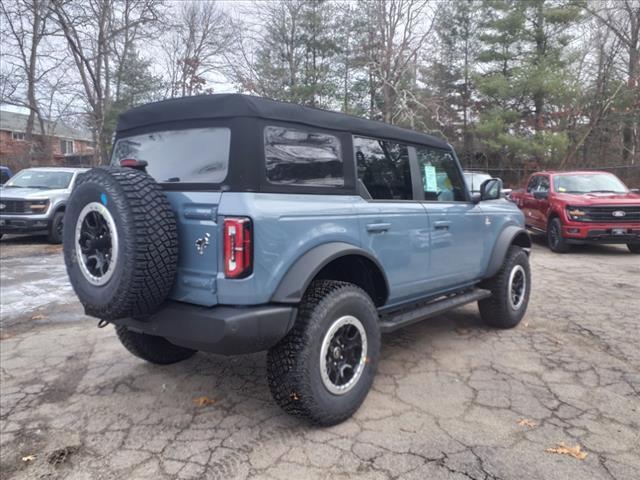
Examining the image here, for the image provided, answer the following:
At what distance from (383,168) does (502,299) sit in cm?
202

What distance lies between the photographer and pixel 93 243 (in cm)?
260

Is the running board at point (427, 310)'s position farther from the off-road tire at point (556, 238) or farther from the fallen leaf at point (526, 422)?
the off-road tire at point (556, 238)

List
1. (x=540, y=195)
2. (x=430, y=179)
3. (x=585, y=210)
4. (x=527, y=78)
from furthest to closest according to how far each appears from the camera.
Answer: (x=527, y=78) < (x=540, y=195) < (x=585, y=210) < (x=430, y=179)

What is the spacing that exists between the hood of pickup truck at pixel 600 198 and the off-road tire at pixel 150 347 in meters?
8.47

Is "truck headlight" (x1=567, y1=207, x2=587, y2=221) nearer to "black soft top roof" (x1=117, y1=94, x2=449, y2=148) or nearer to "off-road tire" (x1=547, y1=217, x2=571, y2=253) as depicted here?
"off-road tire" (x1=547, y1=217, x2=571, y2=253)

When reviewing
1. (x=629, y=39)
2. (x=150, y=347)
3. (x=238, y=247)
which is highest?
(x=629, y=39)

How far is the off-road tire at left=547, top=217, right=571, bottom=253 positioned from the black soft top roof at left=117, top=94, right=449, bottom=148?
7480 mm

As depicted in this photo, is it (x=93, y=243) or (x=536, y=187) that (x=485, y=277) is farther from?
(x=536, y=187)

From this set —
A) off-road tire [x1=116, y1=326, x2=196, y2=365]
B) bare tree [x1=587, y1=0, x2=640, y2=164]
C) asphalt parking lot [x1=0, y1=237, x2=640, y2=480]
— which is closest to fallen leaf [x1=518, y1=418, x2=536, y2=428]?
asphalt parking lot [x1=0, y1=237, x2=640, y2=480]

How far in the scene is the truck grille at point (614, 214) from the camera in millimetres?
9000

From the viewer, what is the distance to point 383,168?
11.5 ft

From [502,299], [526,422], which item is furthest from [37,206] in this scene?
[526,422]

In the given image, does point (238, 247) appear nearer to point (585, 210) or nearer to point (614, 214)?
point (585, 210)

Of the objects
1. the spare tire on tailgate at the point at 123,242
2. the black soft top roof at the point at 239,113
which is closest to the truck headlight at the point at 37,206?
the black soft top roof at the point at 239,113
